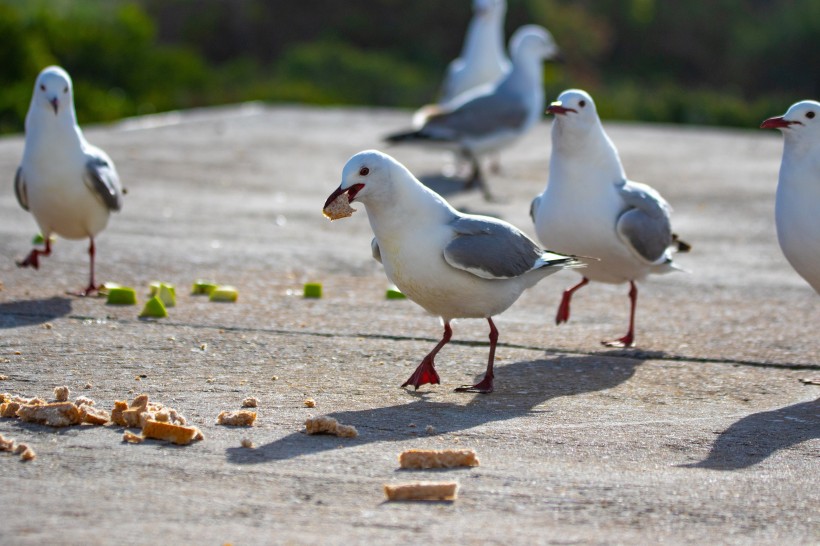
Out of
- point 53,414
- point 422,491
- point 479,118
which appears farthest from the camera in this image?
point 479,118

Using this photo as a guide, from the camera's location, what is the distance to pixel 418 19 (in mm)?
24172

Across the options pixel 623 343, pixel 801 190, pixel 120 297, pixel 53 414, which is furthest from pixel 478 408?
pixel 120 297

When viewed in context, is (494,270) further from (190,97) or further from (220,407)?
(190,97)

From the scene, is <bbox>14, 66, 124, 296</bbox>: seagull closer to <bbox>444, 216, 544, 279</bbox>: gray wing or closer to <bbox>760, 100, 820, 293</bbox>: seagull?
<bbox>444, 216, 544, 279</bbox>: gray wing

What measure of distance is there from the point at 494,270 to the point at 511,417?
2.21ft

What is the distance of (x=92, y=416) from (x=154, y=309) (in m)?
1.83

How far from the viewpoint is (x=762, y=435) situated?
4.81m

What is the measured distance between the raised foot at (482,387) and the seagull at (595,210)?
3.57ft

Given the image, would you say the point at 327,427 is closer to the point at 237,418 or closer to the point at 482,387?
the point at 237,418

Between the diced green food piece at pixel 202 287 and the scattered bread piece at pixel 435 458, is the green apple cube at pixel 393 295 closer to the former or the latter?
the diced green food piece at pixel 202 287

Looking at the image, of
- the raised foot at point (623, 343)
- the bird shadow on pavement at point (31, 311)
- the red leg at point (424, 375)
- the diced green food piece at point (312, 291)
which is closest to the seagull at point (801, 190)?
the raised foot at point (623, 343)

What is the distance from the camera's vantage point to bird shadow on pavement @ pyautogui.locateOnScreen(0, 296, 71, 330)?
611 centimetres

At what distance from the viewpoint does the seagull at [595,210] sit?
616cm

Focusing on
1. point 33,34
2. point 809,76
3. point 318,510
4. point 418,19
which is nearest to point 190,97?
point 33,34
